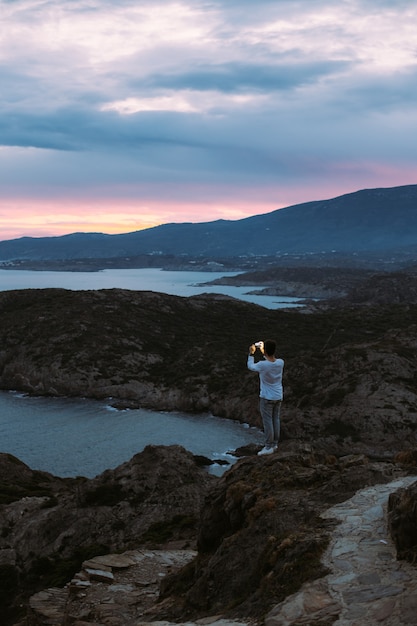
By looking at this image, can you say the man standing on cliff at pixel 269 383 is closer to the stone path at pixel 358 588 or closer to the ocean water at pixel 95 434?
the stone path at pixel 358 588

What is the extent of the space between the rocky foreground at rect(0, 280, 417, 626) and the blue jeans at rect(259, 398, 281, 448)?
2.23 ft

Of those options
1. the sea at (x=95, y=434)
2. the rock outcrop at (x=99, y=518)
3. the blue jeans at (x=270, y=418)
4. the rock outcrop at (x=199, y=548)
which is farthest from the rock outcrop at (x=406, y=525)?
the sea at (x=95, y=434)

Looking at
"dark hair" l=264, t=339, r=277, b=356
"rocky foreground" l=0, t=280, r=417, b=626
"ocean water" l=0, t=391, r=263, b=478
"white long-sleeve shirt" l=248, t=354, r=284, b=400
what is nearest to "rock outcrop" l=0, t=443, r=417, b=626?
"rocky foreground" l=0, t=280, r=417, b=626

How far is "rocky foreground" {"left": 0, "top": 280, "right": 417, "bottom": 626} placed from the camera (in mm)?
14398

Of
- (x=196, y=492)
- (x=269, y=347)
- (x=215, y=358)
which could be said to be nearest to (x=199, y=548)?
(x=269, y=347)

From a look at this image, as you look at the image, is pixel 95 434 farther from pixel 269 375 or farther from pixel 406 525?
pixel 406 525

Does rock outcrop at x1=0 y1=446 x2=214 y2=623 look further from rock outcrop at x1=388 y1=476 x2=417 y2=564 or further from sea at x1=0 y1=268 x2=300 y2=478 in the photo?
sea at x1=0 y1=268 x2=300 y2=478

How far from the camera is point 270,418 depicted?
67.5 ft

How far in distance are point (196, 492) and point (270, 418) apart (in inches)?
589

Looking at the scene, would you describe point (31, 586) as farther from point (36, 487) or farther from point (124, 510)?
point (36, 487)

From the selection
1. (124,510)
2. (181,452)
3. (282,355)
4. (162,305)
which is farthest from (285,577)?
(162,305)

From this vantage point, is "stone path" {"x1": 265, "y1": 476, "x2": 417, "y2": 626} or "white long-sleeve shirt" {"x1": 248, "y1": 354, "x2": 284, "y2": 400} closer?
"stone path" {"x1": 265, "y1": 476, "x2": 417, "y2": 626}

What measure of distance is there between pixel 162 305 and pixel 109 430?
5171cm

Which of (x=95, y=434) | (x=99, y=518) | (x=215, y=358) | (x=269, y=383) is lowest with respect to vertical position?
(x=95, y=434)
